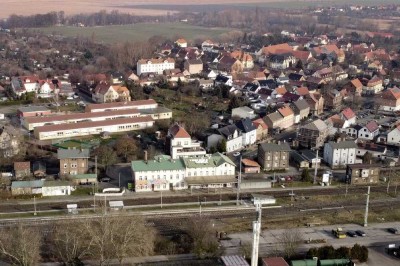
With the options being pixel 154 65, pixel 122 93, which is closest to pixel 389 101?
pixel 122 93

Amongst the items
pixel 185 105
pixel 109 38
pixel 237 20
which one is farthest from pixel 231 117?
pixel 237 20

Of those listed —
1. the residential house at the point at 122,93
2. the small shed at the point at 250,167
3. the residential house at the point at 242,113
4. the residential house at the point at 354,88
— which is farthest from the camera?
the residential house at the point at 354,88

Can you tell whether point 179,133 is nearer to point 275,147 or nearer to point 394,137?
point 275,147

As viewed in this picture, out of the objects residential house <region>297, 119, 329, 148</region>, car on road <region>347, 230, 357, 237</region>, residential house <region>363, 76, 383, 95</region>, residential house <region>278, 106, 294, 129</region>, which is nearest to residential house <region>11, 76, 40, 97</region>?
residential house <region>278, 106, 294, 129</region>

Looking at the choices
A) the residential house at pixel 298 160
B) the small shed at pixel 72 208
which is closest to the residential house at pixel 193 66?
the residential house at pixel 298 160

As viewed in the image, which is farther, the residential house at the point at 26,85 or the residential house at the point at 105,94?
the residential house at the point at 26,85

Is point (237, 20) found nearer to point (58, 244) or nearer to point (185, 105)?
point (185, 105)

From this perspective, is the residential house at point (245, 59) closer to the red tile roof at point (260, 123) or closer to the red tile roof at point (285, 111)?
the red tile roof at point (285, 111)

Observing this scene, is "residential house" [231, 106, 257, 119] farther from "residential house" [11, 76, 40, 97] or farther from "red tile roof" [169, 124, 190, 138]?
"residential house" [11, 76, 40, 97]
